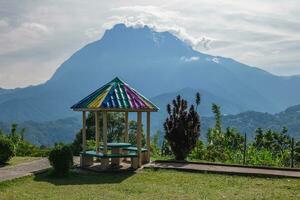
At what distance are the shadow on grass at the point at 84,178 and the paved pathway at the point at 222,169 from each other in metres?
1.74

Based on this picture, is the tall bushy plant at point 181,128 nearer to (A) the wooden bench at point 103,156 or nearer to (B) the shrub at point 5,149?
(A) the wooden bench at point 103,156

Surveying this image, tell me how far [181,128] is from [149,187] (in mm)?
6154

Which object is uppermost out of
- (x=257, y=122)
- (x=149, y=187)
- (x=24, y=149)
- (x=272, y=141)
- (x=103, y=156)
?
(x=257, y=122)

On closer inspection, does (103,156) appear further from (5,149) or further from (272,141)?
(272,141)

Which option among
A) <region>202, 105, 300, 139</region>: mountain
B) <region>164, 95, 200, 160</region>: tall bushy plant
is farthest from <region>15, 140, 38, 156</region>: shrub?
<region>202, 105, 300, 139</region>: mountain

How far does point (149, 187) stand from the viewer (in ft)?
41.7

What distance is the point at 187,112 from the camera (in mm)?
18922

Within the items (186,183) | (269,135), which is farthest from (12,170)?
(269,135)

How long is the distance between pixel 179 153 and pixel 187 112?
5.57ft

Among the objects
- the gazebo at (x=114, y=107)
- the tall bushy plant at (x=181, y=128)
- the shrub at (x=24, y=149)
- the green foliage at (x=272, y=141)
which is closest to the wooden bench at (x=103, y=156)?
the gazebo at (x=114, y=107)

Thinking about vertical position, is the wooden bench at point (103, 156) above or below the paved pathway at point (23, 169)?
above

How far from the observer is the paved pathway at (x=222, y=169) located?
49.0 ft

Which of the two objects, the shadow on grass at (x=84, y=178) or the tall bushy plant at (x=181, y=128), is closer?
the shadow on grass at (x=84, y=178)

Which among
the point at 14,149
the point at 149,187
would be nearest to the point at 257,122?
the point at 14,149
